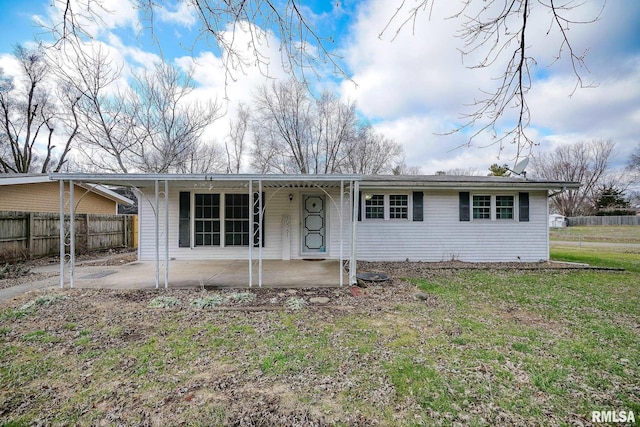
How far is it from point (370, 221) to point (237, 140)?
15.3 m

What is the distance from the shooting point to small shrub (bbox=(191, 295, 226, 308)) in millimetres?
4637

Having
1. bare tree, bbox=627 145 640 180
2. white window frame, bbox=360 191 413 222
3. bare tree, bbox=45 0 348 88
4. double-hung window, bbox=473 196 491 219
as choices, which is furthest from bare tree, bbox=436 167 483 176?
bare tree, bbox=45 0 348 88

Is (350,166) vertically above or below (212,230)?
above

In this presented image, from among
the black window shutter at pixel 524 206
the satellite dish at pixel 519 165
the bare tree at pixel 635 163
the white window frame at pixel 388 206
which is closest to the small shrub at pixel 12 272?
the white window frame at pixel 388 206

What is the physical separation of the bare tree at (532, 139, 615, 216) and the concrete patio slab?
3523 cm

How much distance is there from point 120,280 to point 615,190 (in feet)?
148

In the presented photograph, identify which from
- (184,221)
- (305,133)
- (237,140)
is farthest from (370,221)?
(237,140)

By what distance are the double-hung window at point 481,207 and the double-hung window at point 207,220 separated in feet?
26.2

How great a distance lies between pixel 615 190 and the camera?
32156 mm

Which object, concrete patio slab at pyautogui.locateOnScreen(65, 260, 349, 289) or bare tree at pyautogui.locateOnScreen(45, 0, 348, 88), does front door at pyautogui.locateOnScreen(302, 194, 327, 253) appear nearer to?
concrete patio slab at pyautogui.locateOnScreen(65, 260, 349, 289)

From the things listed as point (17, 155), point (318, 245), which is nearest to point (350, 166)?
point (318, 245)

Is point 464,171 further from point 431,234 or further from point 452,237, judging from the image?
point 431,234

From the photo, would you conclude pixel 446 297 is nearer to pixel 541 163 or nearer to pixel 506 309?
pixel 506 309

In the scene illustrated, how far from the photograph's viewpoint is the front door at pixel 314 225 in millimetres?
9039
